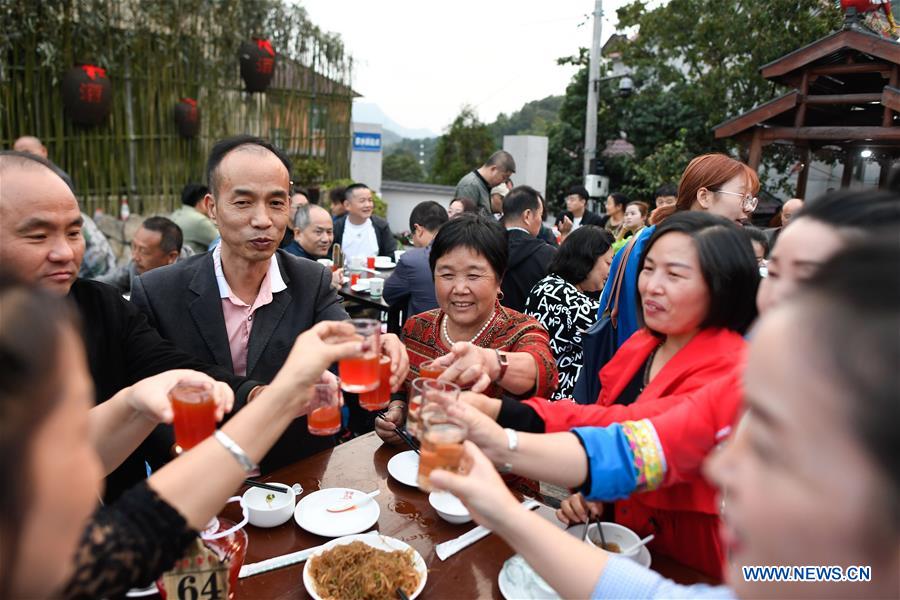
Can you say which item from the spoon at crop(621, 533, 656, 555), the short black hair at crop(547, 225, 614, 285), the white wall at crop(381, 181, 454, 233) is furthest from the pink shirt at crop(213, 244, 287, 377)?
the white wall at crop(381, 181, 454, 233)

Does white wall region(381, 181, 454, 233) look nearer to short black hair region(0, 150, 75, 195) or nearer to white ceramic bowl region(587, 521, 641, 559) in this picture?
short black hair region(0, 150, 75, 195)

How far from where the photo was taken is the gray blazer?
2.76 metres

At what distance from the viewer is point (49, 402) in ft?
2.85

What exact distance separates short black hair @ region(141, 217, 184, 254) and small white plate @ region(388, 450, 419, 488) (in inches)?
129

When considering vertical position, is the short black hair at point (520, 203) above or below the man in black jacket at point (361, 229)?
above

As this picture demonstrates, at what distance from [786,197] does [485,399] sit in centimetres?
1598

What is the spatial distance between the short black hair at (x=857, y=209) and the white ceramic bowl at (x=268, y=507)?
1.85 meters

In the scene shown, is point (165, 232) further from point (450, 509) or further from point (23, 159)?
point (450, 509)

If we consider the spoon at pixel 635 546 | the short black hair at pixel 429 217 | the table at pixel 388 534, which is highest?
the short black hair at pixel 429 217

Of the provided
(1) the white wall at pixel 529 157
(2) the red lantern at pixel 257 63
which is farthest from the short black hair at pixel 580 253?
(1) the white wall at pixel 529 157

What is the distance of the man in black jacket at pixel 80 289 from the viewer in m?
1.95

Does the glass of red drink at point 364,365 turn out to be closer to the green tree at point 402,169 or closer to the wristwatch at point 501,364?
the wristwatch at point 501,364

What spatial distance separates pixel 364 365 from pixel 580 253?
9.51 ft

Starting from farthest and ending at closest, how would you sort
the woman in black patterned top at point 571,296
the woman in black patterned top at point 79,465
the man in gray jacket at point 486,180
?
1. the man in gray jacket at point 486,180
2. the woman in black patterned top at point 571,296
3. the woman in black patterned top at point 79,465
